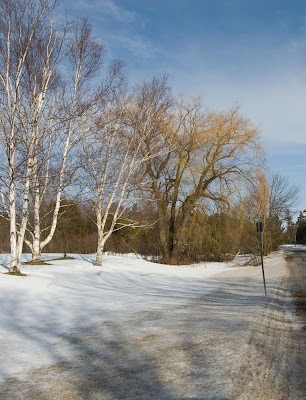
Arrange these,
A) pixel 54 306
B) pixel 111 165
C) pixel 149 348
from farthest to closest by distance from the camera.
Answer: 1. pixel 111 165
2. pixel 54 306
3. pixel 149 348

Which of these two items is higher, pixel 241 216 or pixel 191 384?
pixel 241 216

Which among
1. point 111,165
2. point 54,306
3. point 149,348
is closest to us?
point 149,348

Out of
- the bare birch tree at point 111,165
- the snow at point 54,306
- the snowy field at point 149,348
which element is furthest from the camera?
the bare birch tree at point 111,165

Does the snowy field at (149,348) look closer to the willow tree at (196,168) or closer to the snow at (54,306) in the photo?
the snow at (54,306)

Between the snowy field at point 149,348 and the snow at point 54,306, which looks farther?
the snow at point 54,306

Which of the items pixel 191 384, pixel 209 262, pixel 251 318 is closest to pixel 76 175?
pixel 251 318

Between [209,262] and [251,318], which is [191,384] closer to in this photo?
[251,318]

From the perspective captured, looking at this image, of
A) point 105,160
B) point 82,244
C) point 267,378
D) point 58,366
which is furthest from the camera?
point 82,244

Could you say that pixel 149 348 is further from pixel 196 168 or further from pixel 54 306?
pixel 196 168

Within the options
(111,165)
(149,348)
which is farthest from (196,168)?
(149,348)

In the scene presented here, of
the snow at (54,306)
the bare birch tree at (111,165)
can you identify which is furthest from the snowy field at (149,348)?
the bare birch tree at (111,165)

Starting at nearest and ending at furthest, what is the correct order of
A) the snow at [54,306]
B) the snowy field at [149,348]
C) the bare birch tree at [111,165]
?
1. the snowy field at [149,348]
2. the snow at [54,306]
3. the bare birch tree at [111,165]

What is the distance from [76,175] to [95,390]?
9824 mm

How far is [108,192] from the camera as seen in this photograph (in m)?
15.6
